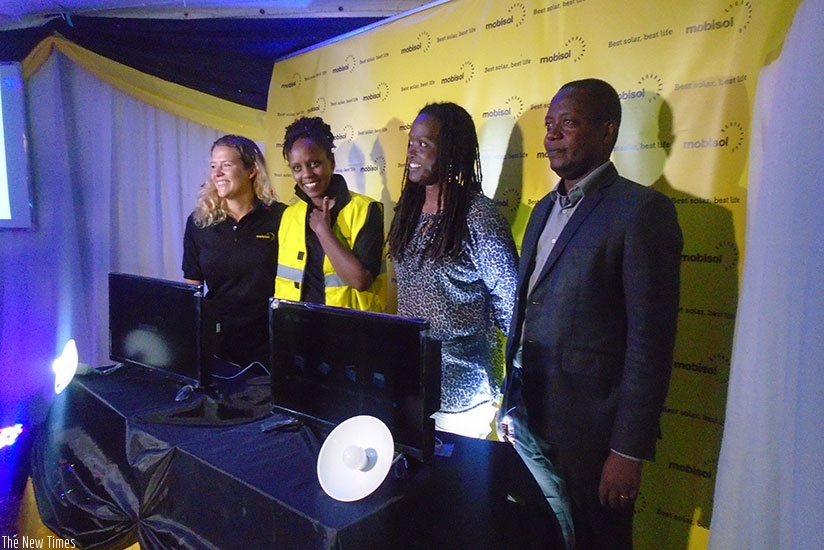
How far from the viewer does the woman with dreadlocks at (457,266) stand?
158 cm

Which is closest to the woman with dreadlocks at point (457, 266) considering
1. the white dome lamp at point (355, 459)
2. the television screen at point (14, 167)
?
the white dome lamp at point (355, 459)

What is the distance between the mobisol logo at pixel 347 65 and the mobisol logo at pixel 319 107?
0.21 meters

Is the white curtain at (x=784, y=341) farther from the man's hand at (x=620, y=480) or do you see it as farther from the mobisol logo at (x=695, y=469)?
the mobisol logo at (x=695, y=469)

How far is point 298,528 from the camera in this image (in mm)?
1007

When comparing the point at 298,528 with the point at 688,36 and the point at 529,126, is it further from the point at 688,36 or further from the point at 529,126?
the point at 688,36

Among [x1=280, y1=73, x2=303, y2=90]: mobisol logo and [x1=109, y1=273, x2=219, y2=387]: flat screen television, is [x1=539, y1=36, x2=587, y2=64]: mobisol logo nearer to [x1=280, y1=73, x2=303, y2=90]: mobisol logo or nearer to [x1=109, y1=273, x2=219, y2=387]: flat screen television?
[x1=109, y1=273, x2=219, y2=387]: flat screen television

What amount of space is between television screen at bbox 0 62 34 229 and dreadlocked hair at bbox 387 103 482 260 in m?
2.58

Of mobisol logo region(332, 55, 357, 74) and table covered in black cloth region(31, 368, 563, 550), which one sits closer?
table covered in black cloth region(31, 368, 563, 550)

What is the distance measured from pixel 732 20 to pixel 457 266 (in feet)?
3.86

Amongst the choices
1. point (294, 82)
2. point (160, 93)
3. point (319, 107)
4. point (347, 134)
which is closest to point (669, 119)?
point (347, 134)

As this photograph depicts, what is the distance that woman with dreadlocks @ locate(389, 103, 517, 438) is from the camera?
1581 millimetres

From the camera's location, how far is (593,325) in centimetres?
125

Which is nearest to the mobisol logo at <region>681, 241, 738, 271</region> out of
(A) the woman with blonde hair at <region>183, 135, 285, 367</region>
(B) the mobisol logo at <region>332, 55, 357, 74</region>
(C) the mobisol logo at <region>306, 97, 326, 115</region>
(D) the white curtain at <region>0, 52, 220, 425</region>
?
Result: (A) the woman with blonde hair at <region>183, 135, 285, 367</region>

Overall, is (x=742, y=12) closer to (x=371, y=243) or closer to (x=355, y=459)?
(x=371, y=243)
